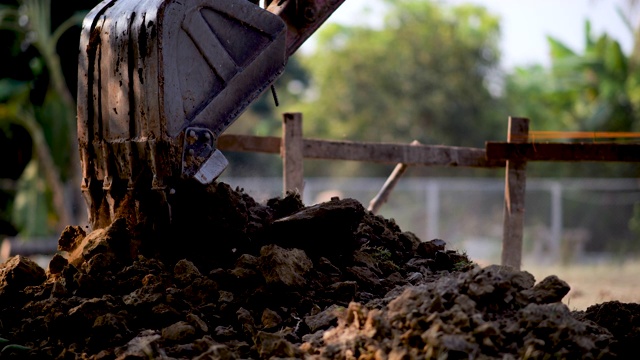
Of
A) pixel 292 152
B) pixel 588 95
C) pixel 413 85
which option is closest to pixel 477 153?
pixel 292 152

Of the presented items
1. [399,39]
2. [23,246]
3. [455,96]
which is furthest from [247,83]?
[399,39]

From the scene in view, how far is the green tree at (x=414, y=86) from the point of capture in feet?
113

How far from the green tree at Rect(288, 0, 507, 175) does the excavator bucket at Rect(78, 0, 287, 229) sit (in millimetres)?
26206

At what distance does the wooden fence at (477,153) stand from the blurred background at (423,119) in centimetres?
287

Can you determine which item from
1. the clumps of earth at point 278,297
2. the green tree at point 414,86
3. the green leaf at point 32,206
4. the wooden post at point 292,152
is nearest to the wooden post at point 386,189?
the wooden post at point 292,152

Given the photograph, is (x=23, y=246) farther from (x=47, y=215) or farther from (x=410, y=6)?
(x=410, y=6)

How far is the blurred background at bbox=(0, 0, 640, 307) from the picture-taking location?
2175cm

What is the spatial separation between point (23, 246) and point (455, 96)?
2053 centimetres

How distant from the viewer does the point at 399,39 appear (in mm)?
36938

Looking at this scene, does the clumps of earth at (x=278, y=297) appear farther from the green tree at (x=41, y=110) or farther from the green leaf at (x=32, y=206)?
the green leaf at (x=32, y=206)

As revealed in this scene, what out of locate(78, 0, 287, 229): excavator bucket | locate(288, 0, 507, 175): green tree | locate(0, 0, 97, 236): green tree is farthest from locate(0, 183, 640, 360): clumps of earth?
locate(288, 0, 507, 175): green tree

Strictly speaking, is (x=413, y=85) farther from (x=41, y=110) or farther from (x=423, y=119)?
(x=41, y=110)

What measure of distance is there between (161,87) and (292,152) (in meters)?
2.48

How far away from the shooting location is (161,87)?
20.7 feet
